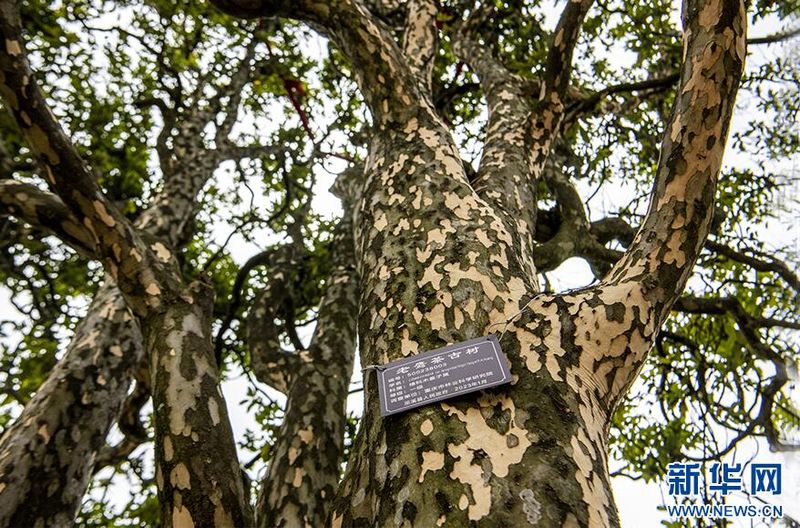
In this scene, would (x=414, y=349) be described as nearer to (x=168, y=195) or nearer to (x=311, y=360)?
(x=311, y=360)

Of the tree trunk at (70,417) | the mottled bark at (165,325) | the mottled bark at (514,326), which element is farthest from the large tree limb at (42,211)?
the mottled bark at (514,326)

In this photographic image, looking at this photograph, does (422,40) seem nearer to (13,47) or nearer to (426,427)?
(13,47)

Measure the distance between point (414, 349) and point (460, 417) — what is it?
290mm

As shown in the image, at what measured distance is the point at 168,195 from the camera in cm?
530

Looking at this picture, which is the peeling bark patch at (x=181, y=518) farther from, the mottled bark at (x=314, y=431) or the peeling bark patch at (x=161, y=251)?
the peeling bark patch at (x=161, y=251)

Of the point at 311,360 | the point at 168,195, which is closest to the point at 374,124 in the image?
the point at 311,360

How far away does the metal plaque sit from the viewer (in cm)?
135

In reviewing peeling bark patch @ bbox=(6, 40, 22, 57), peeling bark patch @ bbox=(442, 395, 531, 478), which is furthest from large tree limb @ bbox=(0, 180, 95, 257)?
peeling bark patch @ bbox=(442, 395, 531, 478)

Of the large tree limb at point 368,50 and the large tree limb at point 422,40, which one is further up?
the large tree limb at point 422,40

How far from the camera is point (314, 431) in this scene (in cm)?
272

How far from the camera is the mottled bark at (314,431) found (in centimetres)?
234

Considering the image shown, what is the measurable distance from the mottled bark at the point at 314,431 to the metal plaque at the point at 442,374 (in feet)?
3.98

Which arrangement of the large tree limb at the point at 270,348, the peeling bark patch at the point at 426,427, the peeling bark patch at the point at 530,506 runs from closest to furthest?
the peeling bark patch at the point at 530,506
the peeling bark patch at the point at 426,427
the large tree limb at the point at 270,348

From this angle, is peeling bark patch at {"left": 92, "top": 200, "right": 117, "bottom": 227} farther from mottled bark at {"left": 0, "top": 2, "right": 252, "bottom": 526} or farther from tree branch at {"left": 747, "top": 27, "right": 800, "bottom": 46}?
tree branch at {"left": 747, "top": 27, "right": 800, "bottom": 46}
